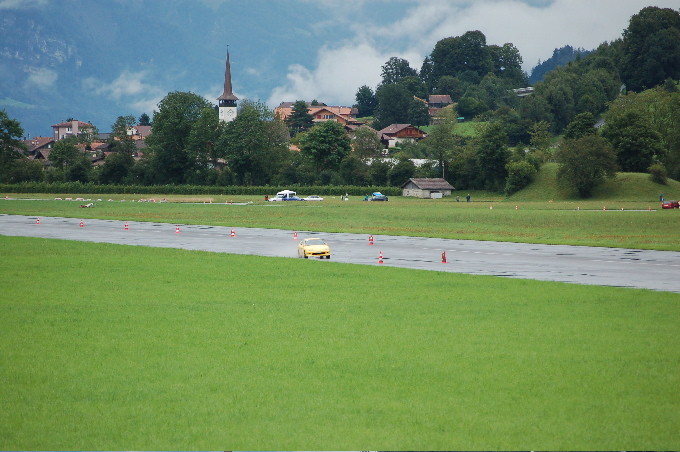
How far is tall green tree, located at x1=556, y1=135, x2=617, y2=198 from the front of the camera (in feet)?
413

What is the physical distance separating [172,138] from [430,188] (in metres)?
63.3

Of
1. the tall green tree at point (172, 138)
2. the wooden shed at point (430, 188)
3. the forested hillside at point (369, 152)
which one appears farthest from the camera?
the tall green tree at point (172, 138)

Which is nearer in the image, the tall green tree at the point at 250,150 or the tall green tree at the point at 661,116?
the tall green tree at the point at 661,116

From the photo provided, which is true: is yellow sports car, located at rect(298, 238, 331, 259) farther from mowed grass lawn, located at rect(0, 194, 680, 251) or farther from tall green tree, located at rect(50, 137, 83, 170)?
tall green tree, located at rect(50, 137, 83, 170)

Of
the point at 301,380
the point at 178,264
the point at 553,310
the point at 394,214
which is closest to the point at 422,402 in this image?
the point at 301,380

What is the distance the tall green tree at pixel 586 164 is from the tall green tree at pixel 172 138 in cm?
8163

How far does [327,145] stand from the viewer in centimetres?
16000

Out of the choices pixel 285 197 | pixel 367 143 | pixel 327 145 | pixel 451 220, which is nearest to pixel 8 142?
pixel 327 145

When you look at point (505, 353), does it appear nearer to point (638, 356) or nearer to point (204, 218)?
point (638, 356)

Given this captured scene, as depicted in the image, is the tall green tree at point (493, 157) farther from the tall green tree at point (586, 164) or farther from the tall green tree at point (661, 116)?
the tall green tree at point (661, 116)

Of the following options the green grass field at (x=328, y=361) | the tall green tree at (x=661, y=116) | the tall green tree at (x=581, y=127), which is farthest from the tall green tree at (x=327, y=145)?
the green grass field at (x=328, y=361)

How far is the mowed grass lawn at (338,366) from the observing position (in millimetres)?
14125

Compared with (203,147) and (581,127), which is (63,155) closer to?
(203,147)

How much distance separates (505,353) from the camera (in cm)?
2023
